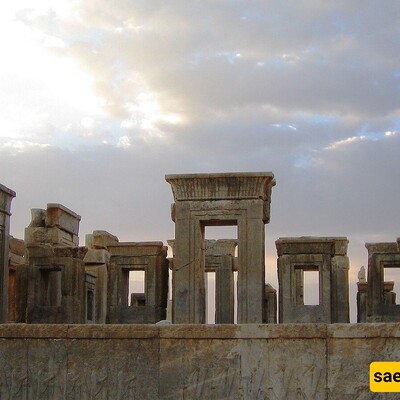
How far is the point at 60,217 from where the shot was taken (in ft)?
66.5

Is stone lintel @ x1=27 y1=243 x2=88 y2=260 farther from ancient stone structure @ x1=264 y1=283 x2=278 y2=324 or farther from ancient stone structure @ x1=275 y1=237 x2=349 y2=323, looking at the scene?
ancient stone structure @ x1=264 y1=283 x2=278 y2=324

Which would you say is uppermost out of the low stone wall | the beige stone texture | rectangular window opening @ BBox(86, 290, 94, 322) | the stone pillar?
the beige stone texture

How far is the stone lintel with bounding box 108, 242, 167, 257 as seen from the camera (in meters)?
20.0

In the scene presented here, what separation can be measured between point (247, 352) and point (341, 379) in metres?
0.90

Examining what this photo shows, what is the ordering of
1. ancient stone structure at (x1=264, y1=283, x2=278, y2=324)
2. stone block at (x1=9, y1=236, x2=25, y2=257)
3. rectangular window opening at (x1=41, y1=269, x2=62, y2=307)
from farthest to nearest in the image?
ancient stone structure at (x1=264, y1=283, x2=278, y2=324), stone block at (x1=9, y1=236, x2=25, y2=257), rectangular window opening at (x1=41, y1=269, x2=62, y2=307)

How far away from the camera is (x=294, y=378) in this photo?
8.21 meters

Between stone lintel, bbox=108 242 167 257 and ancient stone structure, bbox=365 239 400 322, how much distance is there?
478cm

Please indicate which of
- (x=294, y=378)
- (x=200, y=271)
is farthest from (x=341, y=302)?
(x=294, y=378)

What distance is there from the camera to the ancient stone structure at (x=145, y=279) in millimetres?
19594

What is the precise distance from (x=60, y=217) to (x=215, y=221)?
5.98 metres

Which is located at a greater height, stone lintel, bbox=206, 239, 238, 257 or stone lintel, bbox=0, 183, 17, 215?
stone lintel, bbox=0, 183, 17, 215

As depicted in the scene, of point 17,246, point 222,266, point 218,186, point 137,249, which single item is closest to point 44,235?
point 17,246

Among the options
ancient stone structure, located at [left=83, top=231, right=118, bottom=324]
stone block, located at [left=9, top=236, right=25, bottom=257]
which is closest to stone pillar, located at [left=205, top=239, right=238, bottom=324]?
ancient stone structure, located at [left=83, top=231, right=118, bottom=324]

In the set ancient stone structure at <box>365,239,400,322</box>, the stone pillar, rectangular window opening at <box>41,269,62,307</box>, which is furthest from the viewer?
the stone pillar
